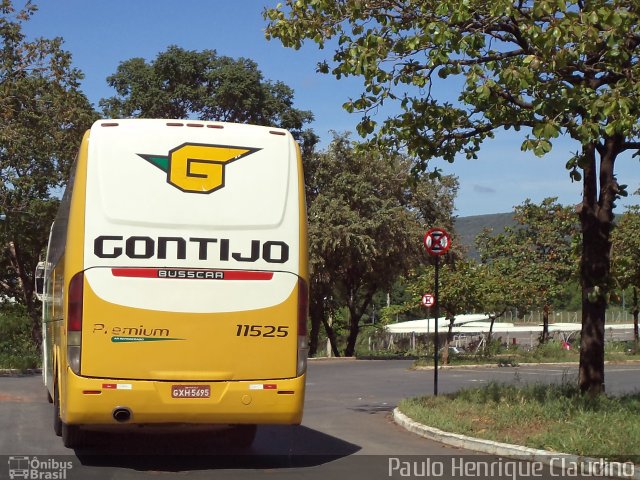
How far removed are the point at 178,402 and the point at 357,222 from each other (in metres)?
30.4

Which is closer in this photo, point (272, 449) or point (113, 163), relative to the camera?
point (113, 163)

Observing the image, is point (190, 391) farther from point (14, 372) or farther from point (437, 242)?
point (14, 372)

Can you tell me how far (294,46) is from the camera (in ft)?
49.3

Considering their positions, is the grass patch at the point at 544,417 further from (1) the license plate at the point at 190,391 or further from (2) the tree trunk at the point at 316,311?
(2) the tree trunk at the point at 316,311

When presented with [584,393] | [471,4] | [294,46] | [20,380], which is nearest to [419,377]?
[20,380]

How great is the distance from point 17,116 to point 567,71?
21.1 metres

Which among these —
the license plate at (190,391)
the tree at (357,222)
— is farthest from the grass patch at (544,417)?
the tree at (357,222)

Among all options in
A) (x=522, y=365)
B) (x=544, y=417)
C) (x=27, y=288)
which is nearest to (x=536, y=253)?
(x=522, y=365)

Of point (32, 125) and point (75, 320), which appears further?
point (32, 125)

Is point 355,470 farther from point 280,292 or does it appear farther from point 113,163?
point 113,163

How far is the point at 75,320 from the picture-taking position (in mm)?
9695

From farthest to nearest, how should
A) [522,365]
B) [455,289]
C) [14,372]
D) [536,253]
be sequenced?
[536,253]
[522,365]
[455,289]
[14,372]

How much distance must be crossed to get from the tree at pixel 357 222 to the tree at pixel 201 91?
8.08 ft

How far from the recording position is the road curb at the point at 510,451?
33.9ft
